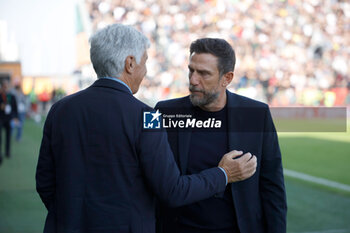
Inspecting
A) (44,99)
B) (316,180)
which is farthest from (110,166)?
(44,99)

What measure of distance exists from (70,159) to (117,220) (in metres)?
0.30

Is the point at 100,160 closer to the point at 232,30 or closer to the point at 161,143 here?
the point at 161,143

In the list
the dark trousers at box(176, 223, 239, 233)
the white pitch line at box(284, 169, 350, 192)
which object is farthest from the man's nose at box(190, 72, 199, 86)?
the white pitch line at box(284, 169, 350, 192)

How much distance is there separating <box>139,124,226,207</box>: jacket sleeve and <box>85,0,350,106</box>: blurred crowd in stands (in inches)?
655

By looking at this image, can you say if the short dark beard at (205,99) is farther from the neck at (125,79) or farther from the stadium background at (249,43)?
the stadium background at (249,43)

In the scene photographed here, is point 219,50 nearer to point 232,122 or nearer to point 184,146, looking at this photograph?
point 232,122

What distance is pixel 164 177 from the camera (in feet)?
5.27

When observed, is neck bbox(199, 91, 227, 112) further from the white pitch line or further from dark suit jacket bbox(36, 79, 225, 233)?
the white pitch line

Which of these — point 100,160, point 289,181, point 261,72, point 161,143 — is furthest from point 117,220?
point 261,72

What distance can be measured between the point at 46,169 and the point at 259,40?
21398 millimetres

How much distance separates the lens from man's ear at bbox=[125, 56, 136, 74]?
1667mm

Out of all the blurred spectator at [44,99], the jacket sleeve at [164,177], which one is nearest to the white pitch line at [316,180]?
the jacket sleeve at [164,177]

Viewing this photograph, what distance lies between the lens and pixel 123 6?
21453 millimetres

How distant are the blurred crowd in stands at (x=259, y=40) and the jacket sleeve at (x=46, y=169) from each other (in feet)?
54.1
